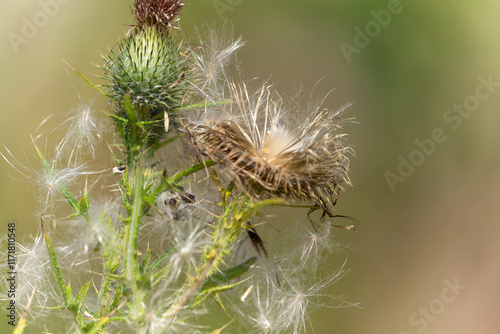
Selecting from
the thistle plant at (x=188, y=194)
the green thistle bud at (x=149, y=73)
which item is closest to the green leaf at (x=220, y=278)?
the thistle plant at (x=188, y=194)

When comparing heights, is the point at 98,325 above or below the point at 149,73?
Answer: below

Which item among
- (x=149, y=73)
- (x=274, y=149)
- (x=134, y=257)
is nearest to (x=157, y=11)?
(x=149, y=73)

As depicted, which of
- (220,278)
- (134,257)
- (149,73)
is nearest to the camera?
(134,257)

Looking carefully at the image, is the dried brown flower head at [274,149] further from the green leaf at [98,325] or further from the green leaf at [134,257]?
the green leaf at [98,325]

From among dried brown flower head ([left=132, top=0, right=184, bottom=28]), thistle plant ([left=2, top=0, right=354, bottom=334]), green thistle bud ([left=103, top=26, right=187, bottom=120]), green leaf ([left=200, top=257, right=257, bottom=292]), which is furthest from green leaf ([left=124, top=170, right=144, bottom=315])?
dried brown flower head ([left=132, top=0, right=184, bottom=28])

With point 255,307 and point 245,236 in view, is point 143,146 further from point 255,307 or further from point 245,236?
point 255,307

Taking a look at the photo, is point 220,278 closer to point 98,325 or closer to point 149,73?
point 98,325
